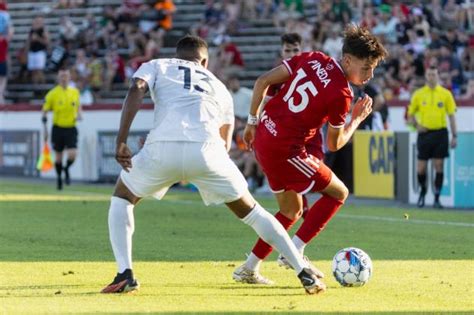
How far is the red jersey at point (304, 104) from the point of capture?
34.7 feet

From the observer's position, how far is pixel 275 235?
1020 centimetres

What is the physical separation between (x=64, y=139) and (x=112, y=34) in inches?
438

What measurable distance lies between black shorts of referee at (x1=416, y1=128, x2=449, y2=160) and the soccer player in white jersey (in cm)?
1238

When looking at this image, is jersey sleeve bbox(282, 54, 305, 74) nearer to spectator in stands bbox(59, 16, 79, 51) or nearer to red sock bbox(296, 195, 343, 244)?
red sock bbox(296, 195, 343, 244)

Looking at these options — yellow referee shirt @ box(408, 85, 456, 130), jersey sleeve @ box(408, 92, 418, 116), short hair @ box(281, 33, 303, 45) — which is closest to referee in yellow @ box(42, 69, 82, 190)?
jersey sleeve @ box(408, 92, 418, 116)

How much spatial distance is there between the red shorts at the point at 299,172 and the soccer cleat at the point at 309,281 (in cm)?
100

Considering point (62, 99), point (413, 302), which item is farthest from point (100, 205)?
point (413, 302)

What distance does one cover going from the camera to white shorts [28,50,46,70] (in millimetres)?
38031

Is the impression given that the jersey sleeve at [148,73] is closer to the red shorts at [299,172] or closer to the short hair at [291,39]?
the red shorts at [299,172]

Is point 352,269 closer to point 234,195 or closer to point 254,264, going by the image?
point 254,264

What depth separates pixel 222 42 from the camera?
3359 centimetres

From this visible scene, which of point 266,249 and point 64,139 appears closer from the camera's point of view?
point 266,249

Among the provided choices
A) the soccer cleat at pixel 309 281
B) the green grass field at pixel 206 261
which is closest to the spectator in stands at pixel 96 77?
the green grass field at pixel 206 261

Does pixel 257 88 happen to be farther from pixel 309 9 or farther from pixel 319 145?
pixel 309 9
